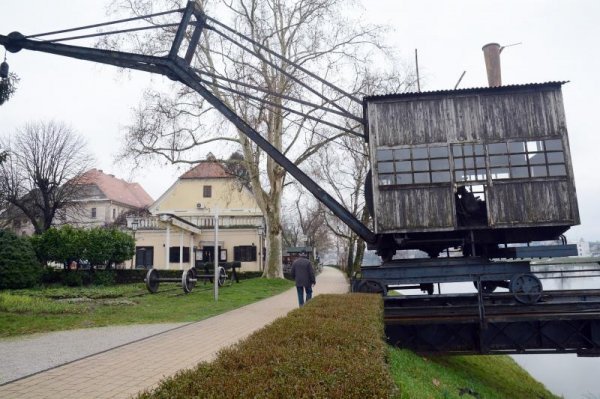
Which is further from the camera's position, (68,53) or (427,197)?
(68,53)

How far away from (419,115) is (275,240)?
704 inches

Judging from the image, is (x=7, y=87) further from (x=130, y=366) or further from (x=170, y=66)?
(x=130, y=366)

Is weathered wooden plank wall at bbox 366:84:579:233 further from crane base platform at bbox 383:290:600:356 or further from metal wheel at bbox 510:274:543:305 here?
crane base platform at bbox 383:290:600:356

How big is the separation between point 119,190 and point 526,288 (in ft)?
197

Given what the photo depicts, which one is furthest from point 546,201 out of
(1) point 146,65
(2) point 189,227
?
(2) point 189,227

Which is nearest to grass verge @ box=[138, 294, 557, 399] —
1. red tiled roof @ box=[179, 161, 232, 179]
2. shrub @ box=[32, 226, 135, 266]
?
shrub @ box=[32, 226, 135, 266]

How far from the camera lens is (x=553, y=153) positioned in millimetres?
10391

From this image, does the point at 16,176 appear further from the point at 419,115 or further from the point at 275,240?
the point at 419,115

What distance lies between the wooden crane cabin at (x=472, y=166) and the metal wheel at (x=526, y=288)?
44.1 inches

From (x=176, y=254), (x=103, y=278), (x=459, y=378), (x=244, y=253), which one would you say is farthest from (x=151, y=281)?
(x=176, y=254)

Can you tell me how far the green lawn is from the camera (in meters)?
11.0

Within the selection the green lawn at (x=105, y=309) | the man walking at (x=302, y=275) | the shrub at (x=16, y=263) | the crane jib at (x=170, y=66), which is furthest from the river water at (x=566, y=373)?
the shrub at (x=16, y=263)

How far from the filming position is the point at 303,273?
12.8 metres

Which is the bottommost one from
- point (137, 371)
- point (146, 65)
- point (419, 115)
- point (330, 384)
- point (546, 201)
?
point (137, 371)
